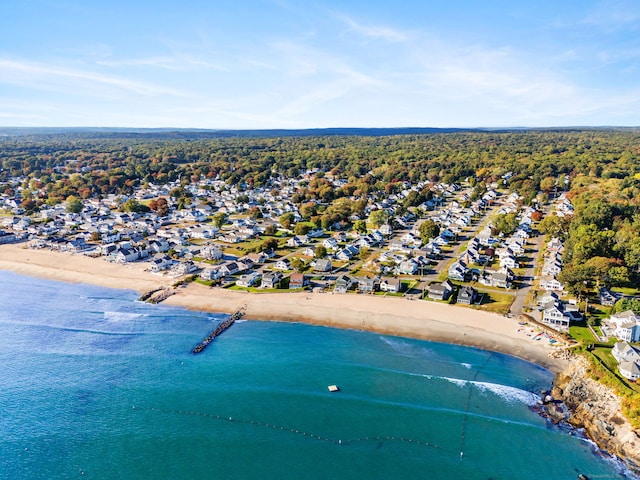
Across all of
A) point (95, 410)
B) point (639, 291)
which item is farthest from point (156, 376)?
point (639, 291)

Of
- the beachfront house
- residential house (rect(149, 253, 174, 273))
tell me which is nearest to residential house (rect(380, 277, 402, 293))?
the beachfront house

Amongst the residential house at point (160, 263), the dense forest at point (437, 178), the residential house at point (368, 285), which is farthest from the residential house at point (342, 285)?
the residential house at point (160, 263)

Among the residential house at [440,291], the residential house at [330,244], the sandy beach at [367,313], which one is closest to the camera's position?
the sandy beach at [367,313]

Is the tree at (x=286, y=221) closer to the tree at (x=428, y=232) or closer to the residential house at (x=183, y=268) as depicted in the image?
the tree at (x=428, y=232)

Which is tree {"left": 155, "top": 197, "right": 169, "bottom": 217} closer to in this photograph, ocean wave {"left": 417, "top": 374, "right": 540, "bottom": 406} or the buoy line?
the buoy line

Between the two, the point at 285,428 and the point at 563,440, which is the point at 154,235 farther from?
the point at 563,440
